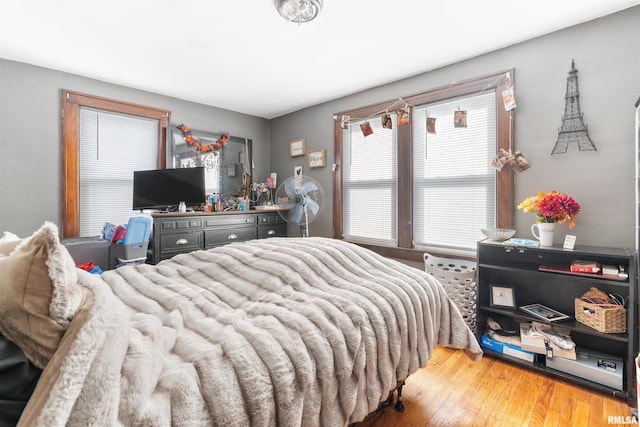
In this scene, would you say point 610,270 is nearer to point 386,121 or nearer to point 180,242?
point 386,121

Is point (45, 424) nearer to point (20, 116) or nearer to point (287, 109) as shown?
point (20, 116)

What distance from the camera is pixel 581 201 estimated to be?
2.07 metres

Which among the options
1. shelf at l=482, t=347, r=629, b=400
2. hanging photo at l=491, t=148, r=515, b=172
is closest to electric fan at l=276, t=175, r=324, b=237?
hanging photo at l=491, t=148, r=515, b=172

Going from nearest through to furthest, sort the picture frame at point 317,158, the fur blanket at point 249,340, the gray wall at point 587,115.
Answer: the fur blanket at point 249,340, the gray wall at point 587,115, the picture frame at point 317,158

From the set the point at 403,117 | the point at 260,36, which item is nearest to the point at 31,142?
the point at 260,36

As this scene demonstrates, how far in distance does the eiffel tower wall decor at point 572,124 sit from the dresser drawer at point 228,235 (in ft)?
10.4

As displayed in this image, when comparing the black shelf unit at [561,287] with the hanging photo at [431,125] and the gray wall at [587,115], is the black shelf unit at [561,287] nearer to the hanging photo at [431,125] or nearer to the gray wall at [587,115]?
the gray wall at [587,115]

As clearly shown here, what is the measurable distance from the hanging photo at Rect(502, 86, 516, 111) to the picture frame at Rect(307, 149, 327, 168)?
2029 millimetres

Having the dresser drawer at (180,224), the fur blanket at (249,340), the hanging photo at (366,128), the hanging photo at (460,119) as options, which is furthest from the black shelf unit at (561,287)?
the dresser drawer at (180,224)

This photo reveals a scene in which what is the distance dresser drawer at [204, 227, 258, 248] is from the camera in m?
3.32

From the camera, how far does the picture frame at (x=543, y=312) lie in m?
1.98

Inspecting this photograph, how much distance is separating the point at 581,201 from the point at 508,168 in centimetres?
53

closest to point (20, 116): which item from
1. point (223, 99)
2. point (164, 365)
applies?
point (223, 99)

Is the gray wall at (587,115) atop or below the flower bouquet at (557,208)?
atop
